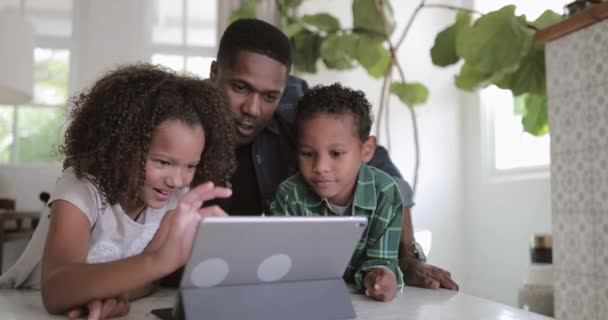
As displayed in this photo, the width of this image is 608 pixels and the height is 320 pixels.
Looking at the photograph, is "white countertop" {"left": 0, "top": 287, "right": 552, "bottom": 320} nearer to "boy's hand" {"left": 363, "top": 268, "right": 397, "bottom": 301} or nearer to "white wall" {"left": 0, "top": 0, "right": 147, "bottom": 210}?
"boy's hand" {"left": 363, "top": 268, "right": 397, "bottom": 301}

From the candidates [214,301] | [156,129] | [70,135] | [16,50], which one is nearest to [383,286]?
[214,301]

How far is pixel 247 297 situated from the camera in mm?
699

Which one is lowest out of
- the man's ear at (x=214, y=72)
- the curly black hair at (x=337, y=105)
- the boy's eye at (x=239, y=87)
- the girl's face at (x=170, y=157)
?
the girl's face at (x=170, y=157)

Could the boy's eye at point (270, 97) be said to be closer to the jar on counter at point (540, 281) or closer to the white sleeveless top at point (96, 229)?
the white sleeveless top at point (96, 229)

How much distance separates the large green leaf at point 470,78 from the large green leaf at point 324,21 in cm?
73

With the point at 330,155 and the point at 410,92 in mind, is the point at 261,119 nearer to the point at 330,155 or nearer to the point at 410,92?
the point at 330,155

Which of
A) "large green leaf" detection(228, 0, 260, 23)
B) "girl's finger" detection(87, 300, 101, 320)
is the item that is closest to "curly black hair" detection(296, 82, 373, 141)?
"girl's finger" detection(87, 300, 101, 320)

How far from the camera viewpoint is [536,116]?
6.65 feet

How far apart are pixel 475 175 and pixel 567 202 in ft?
5.67

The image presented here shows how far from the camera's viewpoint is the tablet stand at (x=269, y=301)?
67 cm

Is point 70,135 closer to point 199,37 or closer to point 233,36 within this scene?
point 233,36

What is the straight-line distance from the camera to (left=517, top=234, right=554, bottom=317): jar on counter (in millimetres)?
1941

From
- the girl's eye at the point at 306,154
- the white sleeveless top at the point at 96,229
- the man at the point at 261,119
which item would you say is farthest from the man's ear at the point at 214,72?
the white sleeveless top at the point at 96,229

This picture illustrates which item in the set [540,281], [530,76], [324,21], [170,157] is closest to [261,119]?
[170,157]
